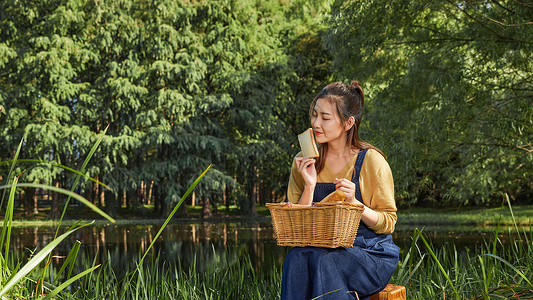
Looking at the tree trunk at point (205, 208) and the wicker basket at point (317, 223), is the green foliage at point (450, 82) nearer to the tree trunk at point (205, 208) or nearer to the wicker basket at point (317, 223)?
the wicker basket at point (317, 223)

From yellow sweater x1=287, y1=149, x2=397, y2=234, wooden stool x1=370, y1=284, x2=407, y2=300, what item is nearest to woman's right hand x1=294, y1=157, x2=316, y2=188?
yellow sweater x1=287, y1=149, x2=397, y2=234

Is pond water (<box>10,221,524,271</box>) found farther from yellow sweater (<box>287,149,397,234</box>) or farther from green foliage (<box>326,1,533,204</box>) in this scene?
yellow sweater (<box>287,149,397,234</box>)

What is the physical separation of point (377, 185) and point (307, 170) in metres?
0.31

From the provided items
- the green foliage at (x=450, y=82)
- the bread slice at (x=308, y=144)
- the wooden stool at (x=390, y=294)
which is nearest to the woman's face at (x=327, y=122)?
the bread slice at (x=308, y=144)

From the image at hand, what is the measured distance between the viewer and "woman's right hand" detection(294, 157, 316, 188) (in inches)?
97.6

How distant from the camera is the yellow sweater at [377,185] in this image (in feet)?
8.16

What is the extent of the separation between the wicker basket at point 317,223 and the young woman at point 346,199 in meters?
0.08

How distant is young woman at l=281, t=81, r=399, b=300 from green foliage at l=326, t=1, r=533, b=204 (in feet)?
14.4

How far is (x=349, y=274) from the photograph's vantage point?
2338 millimetres

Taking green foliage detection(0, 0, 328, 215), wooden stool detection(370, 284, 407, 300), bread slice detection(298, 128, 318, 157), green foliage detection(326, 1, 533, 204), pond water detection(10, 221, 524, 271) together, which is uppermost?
green foliage detection(0, 0, 328, 215)

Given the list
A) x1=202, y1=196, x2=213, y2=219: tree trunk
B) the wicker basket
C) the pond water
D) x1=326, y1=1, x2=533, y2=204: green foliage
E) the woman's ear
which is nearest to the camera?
the wicker basket

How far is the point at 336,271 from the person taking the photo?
2295 mm

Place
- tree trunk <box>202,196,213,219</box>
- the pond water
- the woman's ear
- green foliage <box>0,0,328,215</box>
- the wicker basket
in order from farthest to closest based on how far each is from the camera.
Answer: tree trunk <box>202,196,213,219</box>
green foliage <box>0,0,328,215</box>
the pond water
the woman's ear
the wicker basket

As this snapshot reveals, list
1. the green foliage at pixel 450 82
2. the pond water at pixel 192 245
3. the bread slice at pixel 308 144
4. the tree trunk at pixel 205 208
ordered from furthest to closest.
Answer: the tree trunk at pixel 205 208
the pond water at pixel 192 245
the green foliage at pixel 450 82
the bread slice at pixel 308 144
